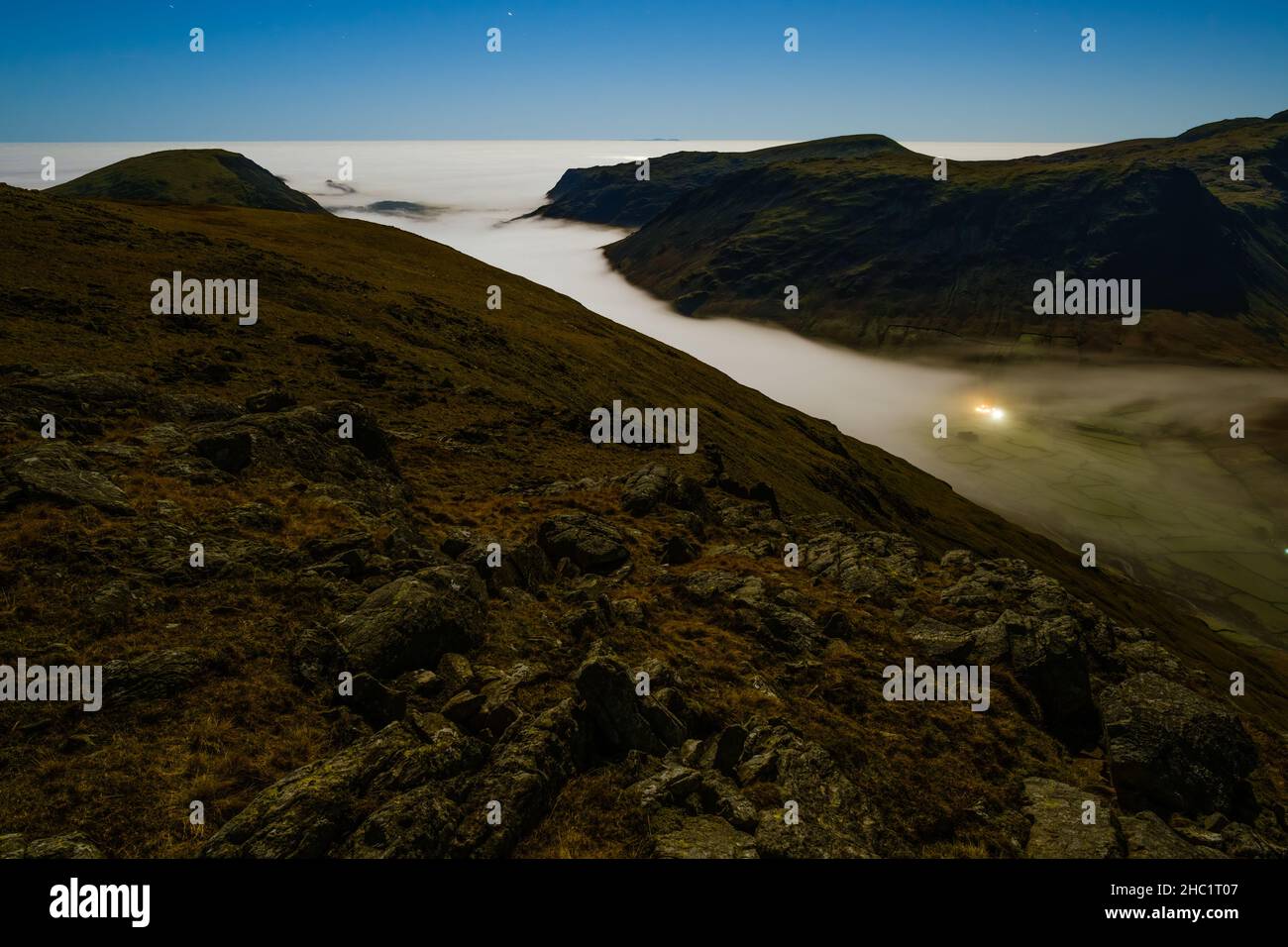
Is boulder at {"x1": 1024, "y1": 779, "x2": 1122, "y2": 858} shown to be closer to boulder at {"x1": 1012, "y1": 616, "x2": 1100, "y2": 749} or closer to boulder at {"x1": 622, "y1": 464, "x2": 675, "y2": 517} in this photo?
boulder at {"x1": 1012, "y1": 616, "x2": 1100, "y2": 749}

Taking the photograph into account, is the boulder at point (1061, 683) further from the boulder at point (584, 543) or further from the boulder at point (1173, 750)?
the boulder at point (584, 543)

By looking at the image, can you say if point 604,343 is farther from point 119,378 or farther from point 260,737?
point 260,737

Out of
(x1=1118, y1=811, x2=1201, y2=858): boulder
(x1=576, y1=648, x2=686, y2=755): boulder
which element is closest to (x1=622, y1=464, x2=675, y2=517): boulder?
(x1=576, y1=648, x2=686, y2=755): boulder

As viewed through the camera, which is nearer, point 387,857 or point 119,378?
point 387,857

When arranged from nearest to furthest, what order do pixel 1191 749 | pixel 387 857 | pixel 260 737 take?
pixel 387 857
pixel 260 737
pixel 1191 749

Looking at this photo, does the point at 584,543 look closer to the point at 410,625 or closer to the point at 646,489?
the point at 646,489

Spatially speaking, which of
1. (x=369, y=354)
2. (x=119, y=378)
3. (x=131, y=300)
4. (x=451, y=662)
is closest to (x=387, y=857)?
(x=451, y=662)

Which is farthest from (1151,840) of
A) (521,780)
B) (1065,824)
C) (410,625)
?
(410,625)

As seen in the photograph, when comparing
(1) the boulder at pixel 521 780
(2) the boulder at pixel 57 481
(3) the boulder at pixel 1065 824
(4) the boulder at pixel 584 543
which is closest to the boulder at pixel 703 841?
(1) the boulder at pixel 521 780
